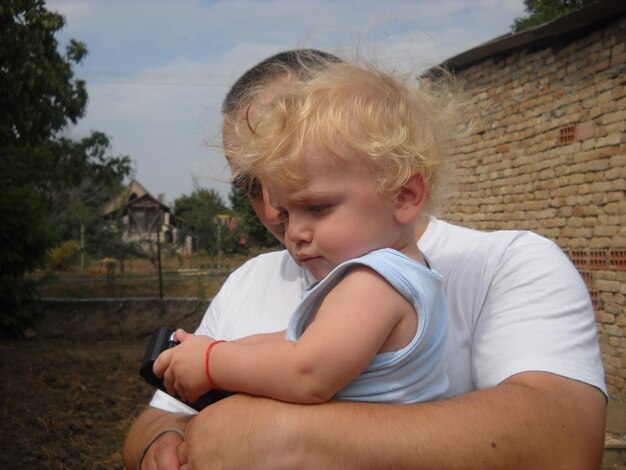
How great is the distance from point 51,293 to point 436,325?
44.4 ft

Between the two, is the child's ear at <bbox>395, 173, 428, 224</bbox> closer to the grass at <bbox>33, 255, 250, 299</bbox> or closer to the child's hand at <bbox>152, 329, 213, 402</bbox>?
the child's hand at <bbox>152, 329, 213, 402</bbox>

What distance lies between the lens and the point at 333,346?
1399mm

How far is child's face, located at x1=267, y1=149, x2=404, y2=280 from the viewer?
5.04ft

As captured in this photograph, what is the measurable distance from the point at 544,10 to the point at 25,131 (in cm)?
1791

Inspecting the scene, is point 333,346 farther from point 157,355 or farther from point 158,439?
point 158,439

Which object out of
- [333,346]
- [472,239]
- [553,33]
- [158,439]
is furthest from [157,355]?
[553,33]

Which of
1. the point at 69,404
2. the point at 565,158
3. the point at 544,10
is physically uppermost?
the point at 544,10

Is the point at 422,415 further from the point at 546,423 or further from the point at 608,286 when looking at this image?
the point at 608,286

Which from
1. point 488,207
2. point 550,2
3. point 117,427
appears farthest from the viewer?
point 550,2

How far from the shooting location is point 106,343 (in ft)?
38.9

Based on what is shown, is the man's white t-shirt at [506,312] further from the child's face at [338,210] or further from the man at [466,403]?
the child's face at [338,210]

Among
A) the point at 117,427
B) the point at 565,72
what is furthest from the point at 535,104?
the point at 117,427

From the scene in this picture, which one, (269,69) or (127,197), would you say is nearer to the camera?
(269,69)

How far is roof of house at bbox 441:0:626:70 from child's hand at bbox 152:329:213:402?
20.3 ft
